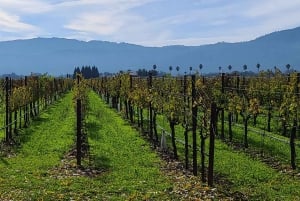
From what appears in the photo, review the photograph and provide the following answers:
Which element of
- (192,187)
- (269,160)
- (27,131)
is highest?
(27,131)

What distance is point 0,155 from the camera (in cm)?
2072

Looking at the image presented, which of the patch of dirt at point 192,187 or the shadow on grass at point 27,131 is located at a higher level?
the shadow on grass at point 27,131

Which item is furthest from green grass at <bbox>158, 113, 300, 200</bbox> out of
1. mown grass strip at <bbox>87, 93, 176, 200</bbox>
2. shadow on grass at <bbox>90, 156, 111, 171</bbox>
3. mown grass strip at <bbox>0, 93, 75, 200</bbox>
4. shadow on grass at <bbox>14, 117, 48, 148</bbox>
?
shadow on grass at <bbox>14, 117, 48, 148</bbox>

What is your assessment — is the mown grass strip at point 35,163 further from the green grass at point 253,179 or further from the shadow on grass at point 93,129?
the green grass at point 253,179

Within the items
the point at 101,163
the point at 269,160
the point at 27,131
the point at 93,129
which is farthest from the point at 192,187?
A: the point at 27,131

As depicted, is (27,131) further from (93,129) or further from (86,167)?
(86,167)

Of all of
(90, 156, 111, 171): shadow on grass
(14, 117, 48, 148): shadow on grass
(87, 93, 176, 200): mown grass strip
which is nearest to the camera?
(87, 93, 176, 200): mown grass strip

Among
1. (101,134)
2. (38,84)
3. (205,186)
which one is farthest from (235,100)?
(38,84)

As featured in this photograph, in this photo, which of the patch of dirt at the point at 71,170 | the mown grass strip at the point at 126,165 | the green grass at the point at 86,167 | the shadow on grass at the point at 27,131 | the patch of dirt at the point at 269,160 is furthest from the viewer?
the shadow on grass at the point at 27,131

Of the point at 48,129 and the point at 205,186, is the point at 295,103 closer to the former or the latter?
the point at 205,186

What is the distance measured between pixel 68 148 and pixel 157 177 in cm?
773

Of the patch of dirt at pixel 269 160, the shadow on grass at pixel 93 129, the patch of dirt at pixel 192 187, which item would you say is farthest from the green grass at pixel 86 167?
the patch of dirt at pixel 269 160

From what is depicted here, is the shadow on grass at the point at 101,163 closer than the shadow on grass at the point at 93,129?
Yes

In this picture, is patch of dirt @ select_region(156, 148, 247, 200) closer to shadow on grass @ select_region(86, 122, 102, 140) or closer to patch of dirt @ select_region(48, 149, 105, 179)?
patch of dirt @ select_region(48, 149, 105, 179)
